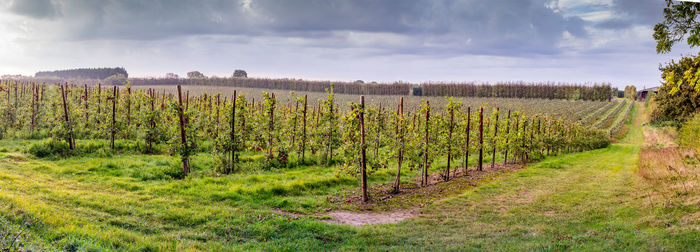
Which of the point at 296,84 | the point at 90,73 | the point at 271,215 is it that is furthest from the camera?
the point at 90,73

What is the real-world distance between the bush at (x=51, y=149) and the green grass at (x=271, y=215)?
793 millimetres

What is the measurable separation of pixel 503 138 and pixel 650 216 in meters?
13.7

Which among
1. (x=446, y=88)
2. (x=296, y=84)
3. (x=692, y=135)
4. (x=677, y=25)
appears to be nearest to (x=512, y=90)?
(x=446, y=88)

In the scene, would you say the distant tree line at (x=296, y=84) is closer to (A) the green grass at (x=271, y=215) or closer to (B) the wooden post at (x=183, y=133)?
(B) the wooden post at (x=183, y=133)

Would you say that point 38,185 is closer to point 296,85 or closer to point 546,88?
point 296,85

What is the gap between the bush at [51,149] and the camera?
56.2ft

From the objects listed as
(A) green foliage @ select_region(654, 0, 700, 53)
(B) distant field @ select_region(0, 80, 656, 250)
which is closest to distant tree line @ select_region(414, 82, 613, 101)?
(B) distant field @ select_region(0, 80, 656, 250)

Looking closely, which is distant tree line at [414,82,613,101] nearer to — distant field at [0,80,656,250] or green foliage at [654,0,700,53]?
distant field at [0,80,656,250]

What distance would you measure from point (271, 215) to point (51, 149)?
13.6 meters

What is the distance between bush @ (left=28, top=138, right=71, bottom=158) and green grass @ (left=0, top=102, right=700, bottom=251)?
2.60ft

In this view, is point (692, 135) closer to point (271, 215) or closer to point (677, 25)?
point (677, 25)

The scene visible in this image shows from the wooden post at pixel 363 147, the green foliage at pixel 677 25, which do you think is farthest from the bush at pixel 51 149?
the green foliage at pixel 677 25

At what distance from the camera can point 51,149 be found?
Result: 17.6 meters

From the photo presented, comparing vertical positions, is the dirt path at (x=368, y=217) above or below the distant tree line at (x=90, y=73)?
below
